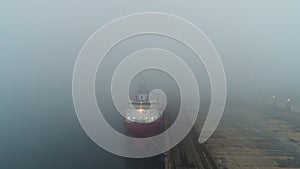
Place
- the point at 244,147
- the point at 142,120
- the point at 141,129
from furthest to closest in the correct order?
the point at 142,120, the point at 141,129, the point at 244,147

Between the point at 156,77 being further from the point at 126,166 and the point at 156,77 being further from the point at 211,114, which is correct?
the point at 126,166

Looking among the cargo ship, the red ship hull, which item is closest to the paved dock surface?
the red ship hull

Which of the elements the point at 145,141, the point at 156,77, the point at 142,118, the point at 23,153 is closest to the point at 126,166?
the point at 145,141

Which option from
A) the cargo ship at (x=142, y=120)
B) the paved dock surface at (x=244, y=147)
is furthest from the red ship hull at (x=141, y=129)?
the paved dock surface at (x=244, y=147)

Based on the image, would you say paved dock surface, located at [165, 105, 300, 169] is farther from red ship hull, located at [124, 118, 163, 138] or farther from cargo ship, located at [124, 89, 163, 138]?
cargo ship, located at [124, 89, 163, 138]

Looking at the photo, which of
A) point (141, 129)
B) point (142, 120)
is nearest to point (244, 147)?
point (141, 129)

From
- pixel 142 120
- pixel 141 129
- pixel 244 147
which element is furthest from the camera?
pixel 142 120

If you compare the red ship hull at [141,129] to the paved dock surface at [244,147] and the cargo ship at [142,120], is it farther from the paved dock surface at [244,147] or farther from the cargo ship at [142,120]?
the paved dock surface at [244,147]

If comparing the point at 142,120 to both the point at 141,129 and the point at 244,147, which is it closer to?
the point at 141,129
